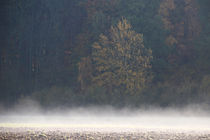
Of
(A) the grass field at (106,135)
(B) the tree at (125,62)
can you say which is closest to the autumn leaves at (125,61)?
(B) the tree at (125,62)

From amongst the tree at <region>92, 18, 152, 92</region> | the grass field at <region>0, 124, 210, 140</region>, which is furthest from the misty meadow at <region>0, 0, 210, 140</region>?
the grass field at <region>0, 124, 210, 140</region>

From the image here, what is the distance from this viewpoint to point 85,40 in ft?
109

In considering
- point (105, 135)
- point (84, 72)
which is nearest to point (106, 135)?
point (105, 135)

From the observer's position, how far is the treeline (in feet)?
99.6

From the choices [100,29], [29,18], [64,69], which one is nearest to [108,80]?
[100,29]

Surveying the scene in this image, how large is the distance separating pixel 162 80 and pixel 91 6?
9447 millimetres

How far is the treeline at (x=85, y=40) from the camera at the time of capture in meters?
30.4

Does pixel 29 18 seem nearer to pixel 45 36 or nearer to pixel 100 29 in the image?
pixel 45 36

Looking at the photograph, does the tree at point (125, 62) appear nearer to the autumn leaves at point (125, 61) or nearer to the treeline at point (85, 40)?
the autumn leaves at point (125, 61)

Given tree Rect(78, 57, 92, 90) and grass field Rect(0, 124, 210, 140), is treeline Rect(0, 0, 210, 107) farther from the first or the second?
grass field Rect(0, 124, 210, 140)

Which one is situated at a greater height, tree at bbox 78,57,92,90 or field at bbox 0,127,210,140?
tree at bbox 78,57,92,90

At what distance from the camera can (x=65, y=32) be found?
113ft

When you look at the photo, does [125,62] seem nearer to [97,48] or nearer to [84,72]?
[97,48]

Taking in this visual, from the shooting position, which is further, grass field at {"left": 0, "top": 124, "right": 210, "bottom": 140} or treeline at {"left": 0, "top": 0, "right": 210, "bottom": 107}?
treeline at {"left": 0, "top": 0, "right": 210, "bottom": 107}
